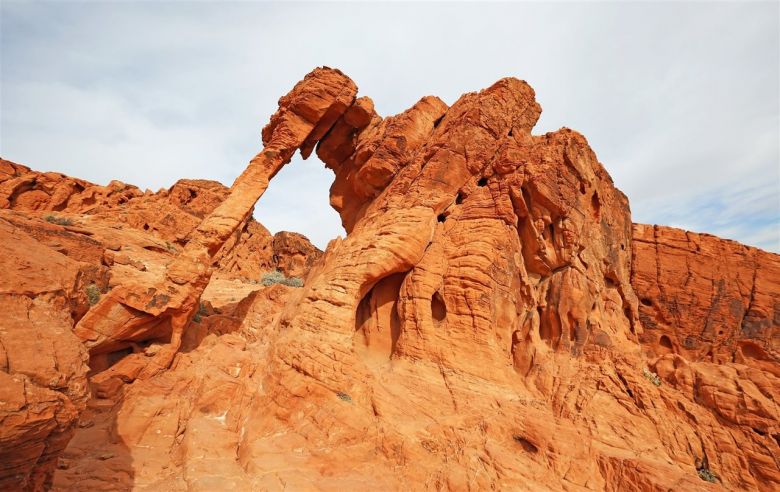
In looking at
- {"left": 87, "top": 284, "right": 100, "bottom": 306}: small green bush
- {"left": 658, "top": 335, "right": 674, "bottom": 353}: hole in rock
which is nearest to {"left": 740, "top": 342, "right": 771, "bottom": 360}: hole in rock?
{"left": 658, "top": 335, "right": 674, "bottom": 353}: hole in rock

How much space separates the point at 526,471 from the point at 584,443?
1.87 meters

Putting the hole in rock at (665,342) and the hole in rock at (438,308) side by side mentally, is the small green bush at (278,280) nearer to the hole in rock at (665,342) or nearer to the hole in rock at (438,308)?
the hole in rock at (438,308)

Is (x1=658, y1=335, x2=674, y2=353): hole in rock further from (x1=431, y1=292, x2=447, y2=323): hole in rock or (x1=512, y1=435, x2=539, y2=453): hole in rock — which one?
(x1=431, y1=292, x2=447, y2=323): hole in rock

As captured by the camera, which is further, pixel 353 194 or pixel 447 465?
pixel 353 194

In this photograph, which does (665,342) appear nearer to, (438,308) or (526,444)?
(526,444)

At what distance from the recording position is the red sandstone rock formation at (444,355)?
786cm

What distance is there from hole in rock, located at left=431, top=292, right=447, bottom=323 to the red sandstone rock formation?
72 millimetres

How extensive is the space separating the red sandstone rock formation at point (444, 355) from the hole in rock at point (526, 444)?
45 millimetres

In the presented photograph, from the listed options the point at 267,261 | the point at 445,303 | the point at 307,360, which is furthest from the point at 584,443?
the point at 267,261

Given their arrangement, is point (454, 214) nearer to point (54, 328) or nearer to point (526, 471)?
point (526, 471)

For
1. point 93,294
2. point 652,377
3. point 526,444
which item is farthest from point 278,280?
point 652,377

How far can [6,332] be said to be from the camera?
393 centimetres

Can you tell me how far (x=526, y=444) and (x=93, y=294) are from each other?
467 inches

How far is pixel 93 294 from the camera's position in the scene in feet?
30.6
